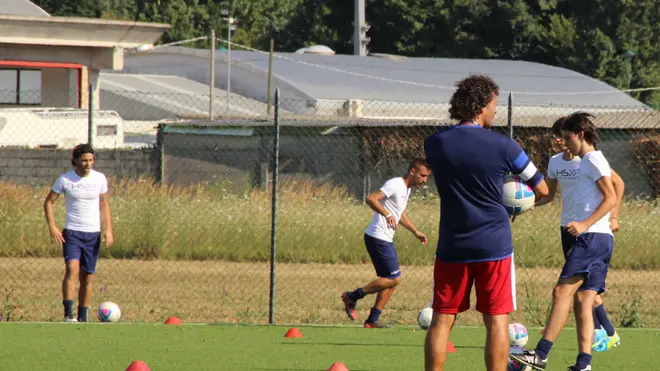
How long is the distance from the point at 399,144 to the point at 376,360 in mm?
15001

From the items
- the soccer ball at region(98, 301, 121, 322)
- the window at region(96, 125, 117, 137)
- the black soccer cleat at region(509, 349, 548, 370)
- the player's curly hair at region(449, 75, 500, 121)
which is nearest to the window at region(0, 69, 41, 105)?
the window at region(96, 125, 117, 137)

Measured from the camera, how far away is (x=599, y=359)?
29.9 feet

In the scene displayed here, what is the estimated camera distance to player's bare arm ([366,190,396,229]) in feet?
35.3

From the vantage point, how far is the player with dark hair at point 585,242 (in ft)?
26.6

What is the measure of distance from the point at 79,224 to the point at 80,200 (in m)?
0.22

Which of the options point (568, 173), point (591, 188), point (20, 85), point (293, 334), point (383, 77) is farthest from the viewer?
point (383, 77)

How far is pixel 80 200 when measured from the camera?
11.4m

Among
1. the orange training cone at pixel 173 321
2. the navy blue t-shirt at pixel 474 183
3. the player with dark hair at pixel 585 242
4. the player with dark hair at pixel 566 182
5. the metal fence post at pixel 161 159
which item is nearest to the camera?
the navy blue t-shirt at pixel 474 183

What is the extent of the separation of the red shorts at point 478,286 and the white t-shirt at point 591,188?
171 centimetres

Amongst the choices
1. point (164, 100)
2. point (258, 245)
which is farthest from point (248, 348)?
point (164, 100)

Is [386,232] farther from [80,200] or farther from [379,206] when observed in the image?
[80,200]

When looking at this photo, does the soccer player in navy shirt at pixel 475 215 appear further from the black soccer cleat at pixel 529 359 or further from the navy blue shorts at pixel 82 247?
the navy blue shorts at pixel 82 247

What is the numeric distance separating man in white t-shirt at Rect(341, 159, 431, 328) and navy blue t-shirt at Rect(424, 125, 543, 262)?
408cm

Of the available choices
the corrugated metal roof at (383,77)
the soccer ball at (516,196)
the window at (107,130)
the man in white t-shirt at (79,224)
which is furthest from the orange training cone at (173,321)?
the corrugated metal roof at (383,77)
